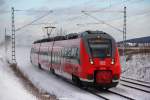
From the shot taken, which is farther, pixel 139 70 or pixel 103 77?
pixel 139 70

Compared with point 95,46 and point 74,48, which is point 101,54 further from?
point 74,48

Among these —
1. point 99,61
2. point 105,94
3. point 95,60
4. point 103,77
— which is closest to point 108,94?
point 105,94

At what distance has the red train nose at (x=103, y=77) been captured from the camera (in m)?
23.2

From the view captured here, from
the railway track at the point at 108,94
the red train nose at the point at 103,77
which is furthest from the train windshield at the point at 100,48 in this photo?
the railway track at the point at 108,94

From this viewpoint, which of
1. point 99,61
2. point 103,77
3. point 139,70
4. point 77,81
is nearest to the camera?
point 103,77

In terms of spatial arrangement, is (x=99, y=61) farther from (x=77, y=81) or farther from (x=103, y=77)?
(x=77, y=81)

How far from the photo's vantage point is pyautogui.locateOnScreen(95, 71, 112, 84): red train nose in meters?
23.2

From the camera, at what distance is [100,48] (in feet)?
78.2

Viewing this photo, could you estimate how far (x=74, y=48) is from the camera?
25.7 meters

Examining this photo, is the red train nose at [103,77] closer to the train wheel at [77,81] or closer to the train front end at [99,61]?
the train front end at [99,61]

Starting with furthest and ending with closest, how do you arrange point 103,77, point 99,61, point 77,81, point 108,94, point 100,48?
point 77,81 < point 100,48 < point 99,61 < point 103,77 < point 108,94

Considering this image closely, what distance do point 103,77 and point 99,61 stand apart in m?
0.91

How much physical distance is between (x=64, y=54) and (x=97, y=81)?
5882 millimetres

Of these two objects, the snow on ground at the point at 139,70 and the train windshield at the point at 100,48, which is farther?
the snow on ground at the point at 139,70
